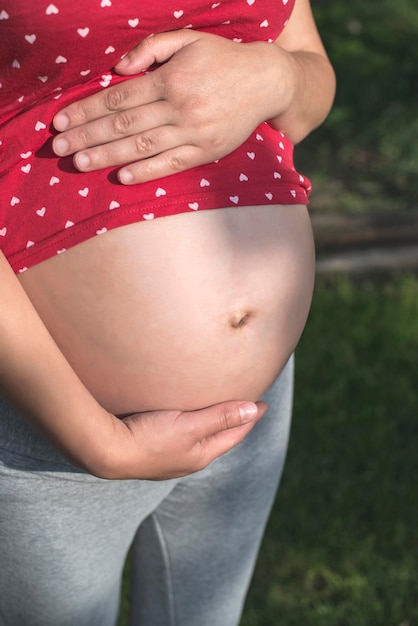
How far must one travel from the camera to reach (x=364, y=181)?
4879 millimetres

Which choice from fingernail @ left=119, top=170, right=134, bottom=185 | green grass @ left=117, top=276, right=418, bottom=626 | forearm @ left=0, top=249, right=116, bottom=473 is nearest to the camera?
forearm @ left=0, top=249, right=116, bottom=473

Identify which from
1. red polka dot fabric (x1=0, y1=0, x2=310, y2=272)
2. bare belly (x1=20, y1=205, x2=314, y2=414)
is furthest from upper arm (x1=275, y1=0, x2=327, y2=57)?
bare belly (x1=20, y1=205, x2=314, y2=414)

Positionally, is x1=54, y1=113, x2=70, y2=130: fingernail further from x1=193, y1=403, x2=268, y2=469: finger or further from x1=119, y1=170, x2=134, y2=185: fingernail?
x1=193, y1=403, x2=268, y2=469: finger

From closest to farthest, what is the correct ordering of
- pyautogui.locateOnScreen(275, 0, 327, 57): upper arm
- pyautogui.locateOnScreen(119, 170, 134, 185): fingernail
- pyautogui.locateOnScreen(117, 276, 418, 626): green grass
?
pyautogui.locateOnScreen(119, 170, 134, 185): fingernail, pyautogui.locateOnScreen(275, 0, 327, 57): upper arm, pyautogui.locateOnScreen(117, 276, 418, 626): green grass

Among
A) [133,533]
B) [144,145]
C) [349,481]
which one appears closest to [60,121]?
[144,145]

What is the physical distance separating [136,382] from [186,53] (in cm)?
51

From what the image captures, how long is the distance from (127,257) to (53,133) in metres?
0.23

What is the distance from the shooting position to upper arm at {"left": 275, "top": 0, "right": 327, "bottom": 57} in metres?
1.68

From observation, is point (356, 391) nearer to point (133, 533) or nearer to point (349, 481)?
point (349, 481)

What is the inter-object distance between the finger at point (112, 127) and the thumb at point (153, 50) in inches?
2.7

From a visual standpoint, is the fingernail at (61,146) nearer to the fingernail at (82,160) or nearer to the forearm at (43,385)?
the fingernail at (82,160)

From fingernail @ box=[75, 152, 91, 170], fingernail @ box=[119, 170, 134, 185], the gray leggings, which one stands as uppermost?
fingernail @ box=[75, 152, 91, 170]

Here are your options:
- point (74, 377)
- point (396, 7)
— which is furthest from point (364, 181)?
point (74, 377)

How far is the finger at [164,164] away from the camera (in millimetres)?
1313
